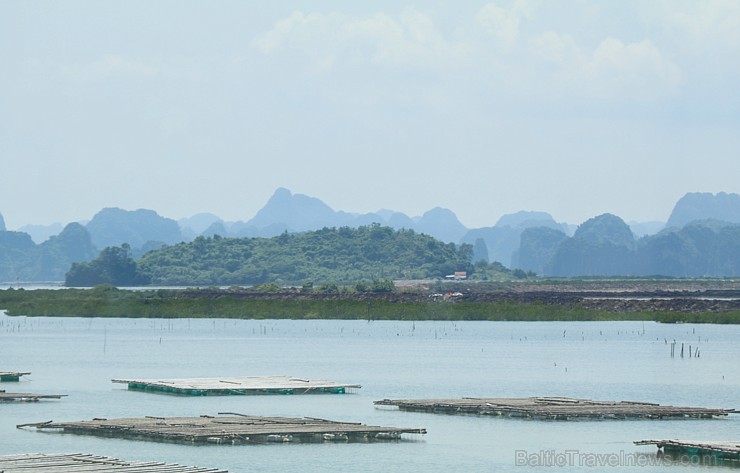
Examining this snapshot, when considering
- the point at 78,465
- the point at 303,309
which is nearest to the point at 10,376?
the point at 78,465

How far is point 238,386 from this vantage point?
184ft

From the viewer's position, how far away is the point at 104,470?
1236 inches

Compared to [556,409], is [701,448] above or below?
below

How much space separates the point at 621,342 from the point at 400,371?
33545mm

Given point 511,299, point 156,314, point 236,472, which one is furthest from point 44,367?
point 511,299

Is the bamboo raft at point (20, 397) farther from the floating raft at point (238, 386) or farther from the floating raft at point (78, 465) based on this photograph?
the floating raft at point (78, 465)

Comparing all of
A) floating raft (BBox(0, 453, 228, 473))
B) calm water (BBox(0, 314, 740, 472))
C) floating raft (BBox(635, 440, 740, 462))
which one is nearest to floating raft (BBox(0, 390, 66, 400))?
calm water (BBox(0, 314, 740, 472))

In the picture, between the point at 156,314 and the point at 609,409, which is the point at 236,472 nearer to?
the point at 609,409

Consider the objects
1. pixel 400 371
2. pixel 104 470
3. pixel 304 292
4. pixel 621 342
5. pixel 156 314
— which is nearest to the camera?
pixel 104 470

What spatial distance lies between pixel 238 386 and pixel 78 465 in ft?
77.5

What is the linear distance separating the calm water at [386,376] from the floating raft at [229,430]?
0.59 meters

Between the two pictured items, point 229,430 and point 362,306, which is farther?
point 362,306

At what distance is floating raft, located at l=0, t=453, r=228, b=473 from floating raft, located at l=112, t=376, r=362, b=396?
21049mm

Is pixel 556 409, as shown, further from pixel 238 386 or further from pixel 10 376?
pixel 10 376
